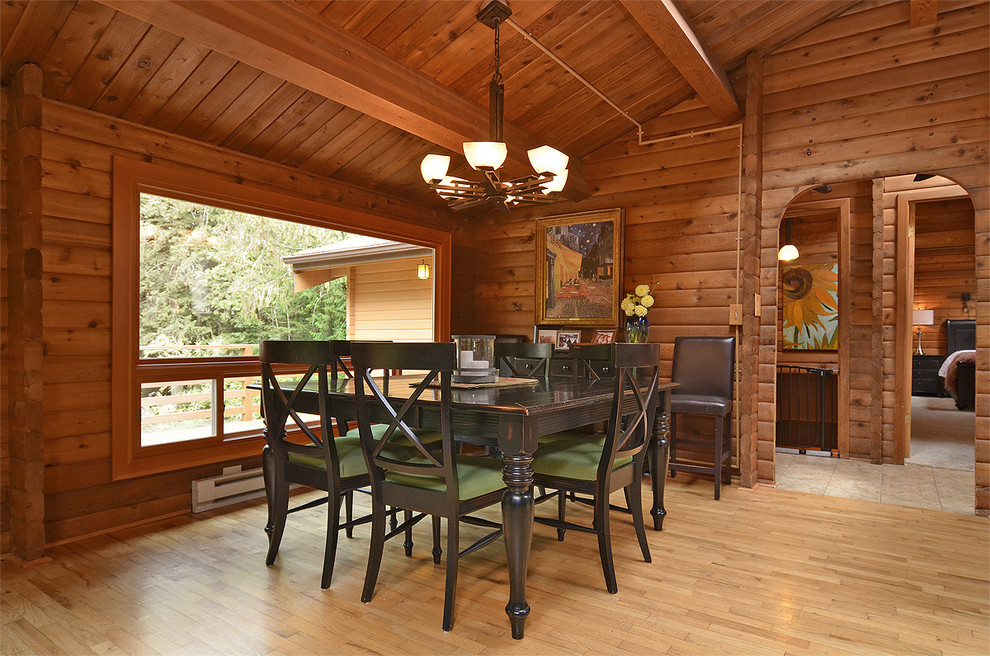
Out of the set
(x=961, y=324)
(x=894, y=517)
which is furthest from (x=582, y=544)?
(x=961, y=324)

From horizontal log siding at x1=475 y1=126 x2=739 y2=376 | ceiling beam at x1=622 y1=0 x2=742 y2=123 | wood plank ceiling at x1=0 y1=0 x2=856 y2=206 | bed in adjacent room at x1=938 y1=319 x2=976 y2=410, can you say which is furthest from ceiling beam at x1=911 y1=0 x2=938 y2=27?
bed in adjacent room at x1=938 y1=319 x2=976 y2=410

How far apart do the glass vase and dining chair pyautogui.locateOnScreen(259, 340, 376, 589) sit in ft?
A: 8.49

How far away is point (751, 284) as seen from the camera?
13.6ft

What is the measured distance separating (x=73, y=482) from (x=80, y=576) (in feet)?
2.18

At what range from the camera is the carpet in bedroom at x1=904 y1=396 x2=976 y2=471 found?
504cm

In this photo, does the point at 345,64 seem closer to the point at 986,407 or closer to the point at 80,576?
the point at 80,576

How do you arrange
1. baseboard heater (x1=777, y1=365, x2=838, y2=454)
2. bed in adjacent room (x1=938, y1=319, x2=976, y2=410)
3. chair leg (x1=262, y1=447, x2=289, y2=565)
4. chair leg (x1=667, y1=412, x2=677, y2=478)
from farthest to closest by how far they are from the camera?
1. bed in adjacent room (x1=938, y1=319, x2=976, y2=410)
2. baseboard heater (x1=777, y1=365, x2=838, y2=454)
3. chair leg (x1=667, y1=412, x2=677, y2=478)
4. chair leg (x1=262, y1=447, x2=289, y2=565)

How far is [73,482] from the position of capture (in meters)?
2.95

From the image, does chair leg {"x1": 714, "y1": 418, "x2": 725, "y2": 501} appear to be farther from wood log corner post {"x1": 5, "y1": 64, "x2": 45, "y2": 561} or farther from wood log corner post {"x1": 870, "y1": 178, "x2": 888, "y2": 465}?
wood log corner post {"x1": 5, "y1": 64, "x2": 45, "y2": 561}

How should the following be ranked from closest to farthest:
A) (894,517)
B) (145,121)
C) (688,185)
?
1. (145,121)
2. (894,517)
3. (688,185)

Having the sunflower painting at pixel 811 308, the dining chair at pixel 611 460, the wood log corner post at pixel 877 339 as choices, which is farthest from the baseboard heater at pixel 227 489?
the sunflower painting at pixel 811 308

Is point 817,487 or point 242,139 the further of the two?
point 817,487

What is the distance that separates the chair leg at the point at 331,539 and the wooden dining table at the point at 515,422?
1.30 ft

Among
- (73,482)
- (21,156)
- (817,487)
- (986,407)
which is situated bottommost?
(817,487)
